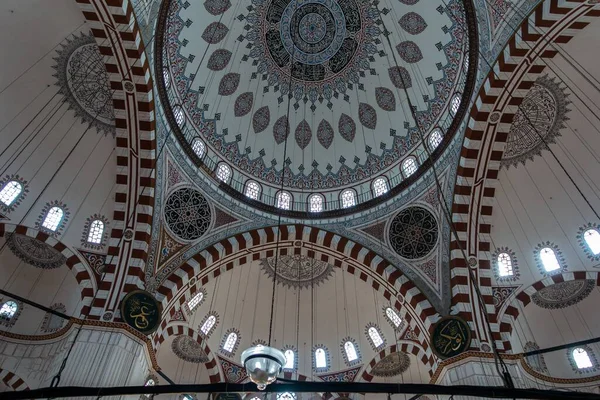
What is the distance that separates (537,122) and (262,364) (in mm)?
7863

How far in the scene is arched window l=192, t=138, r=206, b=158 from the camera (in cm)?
1020

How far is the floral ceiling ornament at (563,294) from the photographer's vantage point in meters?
9.16

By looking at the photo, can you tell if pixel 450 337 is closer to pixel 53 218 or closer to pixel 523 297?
pixel 523 297

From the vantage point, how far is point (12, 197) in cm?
→ 802

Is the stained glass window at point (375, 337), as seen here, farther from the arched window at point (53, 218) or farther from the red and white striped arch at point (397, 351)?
the arched window at point (53, 218)

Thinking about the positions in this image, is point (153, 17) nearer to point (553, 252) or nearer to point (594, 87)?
point (594, 87)

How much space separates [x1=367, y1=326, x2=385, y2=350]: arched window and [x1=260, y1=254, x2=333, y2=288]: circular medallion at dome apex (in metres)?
1.86

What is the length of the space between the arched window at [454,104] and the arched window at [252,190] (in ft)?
16.7

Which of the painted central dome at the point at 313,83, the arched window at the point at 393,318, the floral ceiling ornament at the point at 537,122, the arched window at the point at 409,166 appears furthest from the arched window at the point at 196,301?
the floral ceiling ornament at the point at 537,122

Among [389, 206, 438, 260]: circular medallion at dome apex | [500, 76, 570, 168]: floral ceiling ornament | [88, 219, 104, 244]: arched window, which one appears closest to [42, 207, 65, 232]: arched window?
[88, 219, 104, 244]: arched window

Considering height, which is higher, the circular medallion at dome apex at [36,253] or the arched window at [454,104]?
the arched window at [454,104]

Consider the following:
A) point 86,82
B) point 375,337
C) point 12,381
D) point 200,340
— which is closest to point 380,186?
point 375,337

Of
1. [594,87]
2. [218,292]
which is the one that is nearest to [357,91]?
[594,87]

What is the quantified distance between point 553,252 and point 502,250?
37.4 inches
